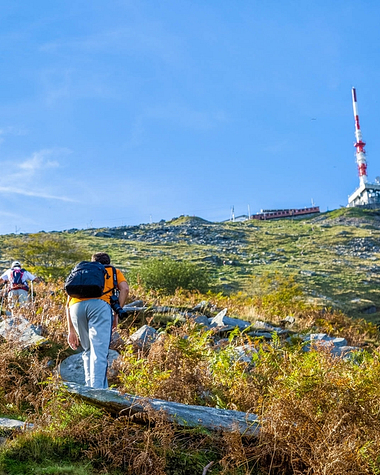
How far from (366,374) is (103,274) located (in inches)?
119

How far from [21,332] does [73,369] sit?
2.78 ft

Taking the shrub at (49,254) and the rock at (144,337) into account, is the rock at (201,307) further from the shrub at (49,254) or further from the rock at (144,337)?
the shrub at (49,254)

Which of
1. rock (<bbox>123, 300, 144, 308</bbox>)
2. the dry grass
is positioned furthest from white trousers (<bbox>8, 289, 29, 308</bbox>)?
the dry grass

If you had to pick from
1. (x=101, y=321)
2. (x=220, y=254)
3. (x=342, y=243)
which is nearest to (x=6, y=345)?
(x=101, y=321)

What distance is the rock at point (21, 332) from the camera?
6.42 m

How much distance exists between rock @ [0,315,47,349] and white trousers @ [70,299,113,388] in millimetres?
1145

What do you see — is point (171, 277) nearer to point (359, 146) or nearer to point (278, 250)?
point (278, 250)

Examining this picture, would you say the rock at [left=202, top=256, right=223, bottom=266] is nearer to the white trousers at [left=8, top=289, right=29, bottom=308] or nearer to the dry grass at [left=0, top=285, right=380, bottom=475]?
the white trousers at [left=8, top=289, right=29, bottom=308]

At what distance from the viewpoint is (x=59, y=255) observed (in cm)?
3331

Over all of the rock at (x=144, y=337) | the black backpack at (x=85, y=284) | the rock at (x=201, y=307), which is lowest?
the rock at (x=144, y=337)

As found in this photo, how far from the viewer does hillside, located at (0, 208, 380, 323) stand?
38656mm

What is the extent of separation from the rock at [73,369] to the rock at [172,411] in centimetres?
206

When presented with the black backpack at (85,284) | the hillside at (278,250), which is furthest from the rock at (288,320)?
the hillside at (278,250)

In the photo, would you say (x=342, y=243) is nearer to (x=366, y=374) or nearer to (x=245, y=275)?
(x=245, y=275)
